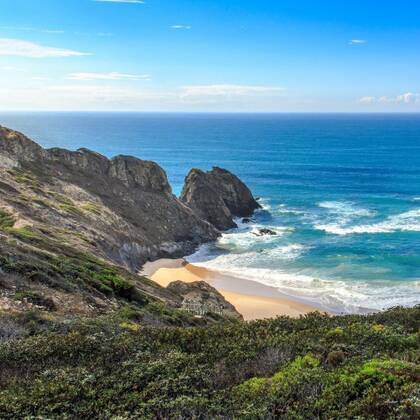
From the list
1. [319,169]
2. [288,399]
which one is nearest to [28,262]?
[288,399]

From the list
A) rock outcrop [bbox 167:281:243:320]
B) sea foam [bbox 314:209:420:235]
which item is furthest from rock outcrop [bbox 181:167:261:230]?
rock outcrop [bbox 167:281:243:320]

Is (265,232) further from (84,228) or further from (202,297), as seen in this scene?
(202,297)

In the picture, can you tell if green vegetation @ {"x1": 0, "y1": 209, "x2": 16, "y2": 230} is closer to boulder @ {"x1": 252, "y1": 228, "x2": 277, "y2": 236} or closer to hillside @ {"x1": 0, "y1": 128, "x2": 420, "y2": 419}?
hillside @ {"x1": 0, "y1": 128, "x2": 420, "y2": 419}

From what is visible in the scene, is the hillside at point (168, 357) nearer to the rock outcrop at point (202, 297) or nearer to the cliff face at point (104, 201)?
the rock outcrop at point (202, 297)

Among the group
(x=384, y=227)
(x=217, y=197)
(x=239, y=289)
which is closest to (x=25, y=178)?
(x=239, y=289)

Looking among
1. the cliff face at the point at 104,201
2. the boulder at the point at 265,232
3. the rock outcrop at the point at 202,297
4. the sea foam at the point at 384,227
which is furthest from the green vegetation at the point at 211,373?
the sea foam at the point at 384,227
